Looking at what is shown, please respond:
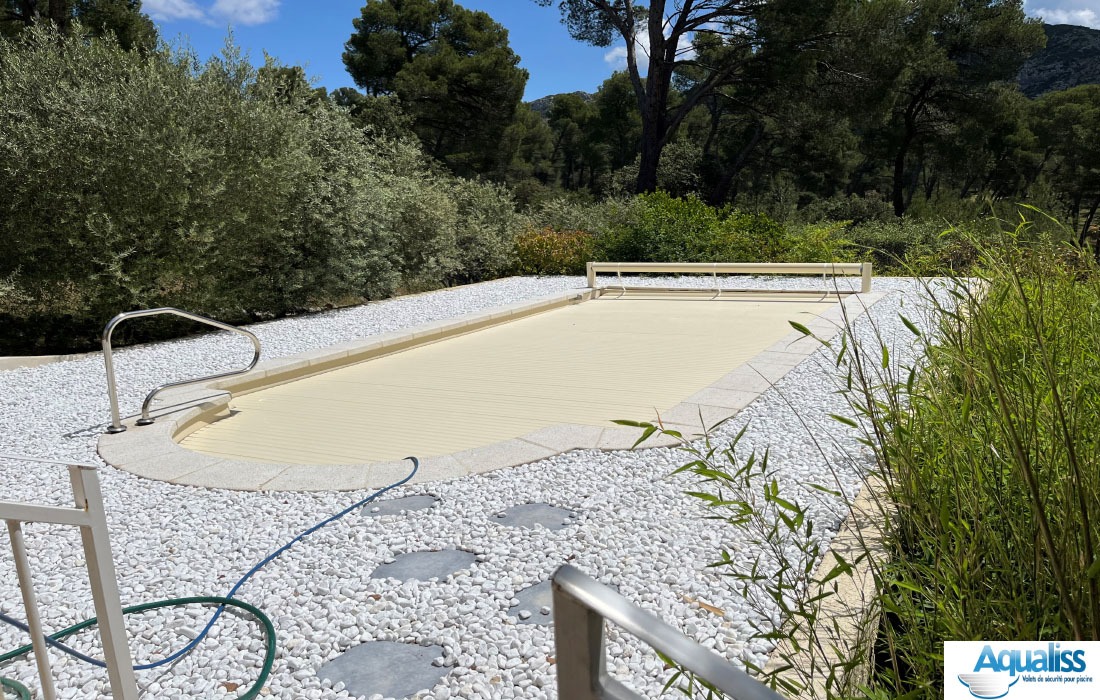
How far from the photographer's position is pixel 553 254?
13.8 meters

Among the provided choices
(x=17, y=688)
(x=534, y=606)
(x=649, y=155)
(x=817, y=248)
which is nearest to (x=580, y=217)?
(x=649, y=155)

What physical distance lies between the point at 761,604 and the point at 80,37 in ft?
30.4

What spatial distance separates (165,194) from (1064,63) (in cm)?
7513

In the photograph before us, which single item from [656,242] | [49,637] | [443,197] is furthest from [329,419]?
[656,242]

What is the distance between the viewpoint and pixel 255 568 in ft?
8.70

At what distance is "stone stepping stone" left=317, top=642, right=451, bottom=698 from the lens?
1969mm

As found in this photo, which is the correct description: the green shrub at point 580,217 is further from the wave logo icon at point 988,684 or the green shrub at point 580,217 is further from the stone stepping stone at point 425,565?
the wave logo icon at point 988,684

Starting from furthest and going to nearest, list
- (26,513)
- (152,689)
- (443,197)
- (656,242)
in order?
(656,242) → (443,197) → (152,689) → (26,513)

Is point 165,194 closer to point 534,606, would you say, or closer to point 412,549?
point 412,549

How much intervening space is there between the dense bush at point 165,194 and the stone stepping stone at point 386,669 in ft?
21.8

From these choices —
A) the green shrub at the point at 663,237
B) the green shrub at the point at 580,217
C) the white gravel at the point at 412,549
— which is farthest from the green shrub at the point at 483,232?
the white gravel at the point at 412,549

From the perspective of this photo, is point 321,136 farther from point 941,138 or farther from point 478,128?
point 941,138

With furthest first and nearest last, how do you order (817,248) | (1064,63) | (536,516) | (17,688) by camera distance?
(1064,63) < (817,248) < (536,516) < (17,688)

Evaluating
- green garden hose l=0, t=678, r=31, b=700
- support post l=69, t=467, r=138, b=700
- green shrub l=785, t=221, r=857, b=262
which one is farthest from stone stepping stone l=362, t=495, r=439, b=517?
green shrub l=785, t=221, r=857, b=262
